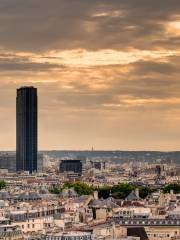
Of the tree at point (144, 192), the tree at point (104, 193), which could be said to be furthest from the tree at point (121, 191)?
the tree at point (144, 192)

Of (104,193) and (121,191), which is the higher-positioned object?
(121,191)

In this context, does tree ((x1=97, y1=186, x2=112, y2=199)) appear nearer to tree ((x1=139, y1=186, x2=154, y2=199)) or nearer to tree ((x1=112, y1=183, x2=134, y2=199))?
tree ((x1=112, y1=183, x2=134, y2=199))

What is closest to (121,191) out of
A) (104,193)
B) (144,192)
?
(144,192)

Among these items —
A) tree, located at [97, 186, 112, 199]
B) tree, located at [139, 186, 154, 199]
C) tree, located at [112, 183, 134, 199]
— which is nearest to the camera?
tree, located at [112, 183, 134, 199]

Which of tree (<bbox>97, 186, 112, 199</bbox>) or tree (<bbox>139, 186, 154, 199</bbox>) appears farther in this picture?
tree (<bbox>139, 186, 154, 199</bbox>)

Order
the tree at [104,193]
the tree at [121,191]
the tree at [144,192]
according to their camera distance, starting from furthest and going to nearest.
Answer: the tree at [144,192] → the tree at [104,193] → the tree at [121,191]

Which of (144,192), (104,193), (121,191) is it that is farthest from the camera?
(144,192)

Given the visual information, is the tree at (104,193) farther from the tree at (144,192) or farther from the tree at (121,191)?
the tree at (144,192)

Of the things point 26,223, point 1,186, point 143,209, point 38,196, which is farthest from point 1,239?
point 1,186

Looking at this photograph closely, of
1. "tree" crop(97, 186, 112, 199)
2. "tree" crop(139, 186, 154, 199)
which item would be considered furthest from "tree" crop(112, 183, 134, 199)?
"tree" crop(139, 186, 154, 199)

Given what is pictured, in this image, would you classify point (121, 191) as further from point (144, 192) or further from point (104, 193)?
point (104, 193)

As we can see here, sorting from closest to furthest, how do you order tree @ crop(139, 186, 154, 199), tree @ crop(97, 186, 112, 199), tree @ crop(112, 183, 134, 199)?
1. tree @ crop(112, 183, 134, 199)
2. tree @ crop(97, 186, 112, 199)
3. tree @ crop(139, 186, 154, 199)
